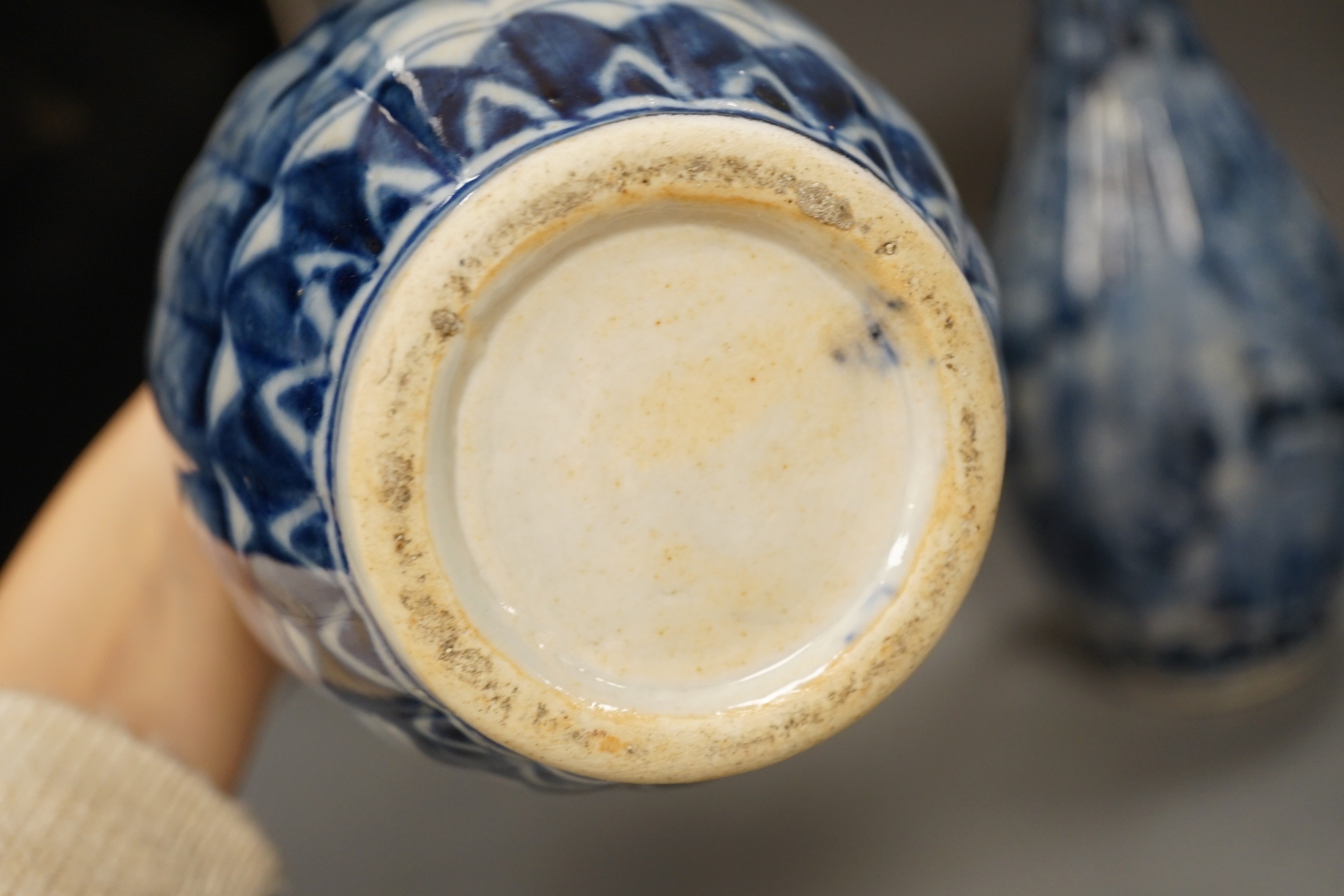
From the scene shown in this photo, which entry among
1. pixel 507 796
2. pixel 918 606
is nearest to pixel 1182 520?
pixel 918 606

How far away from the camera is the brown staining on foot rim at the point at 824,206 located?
307 millimetres

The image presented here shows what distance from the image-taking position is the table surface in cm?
71

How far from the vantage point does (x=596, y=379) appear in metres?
0.31

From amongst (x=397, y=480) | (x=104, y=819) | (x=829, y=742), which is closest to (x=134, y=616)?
(x=104, y=819)

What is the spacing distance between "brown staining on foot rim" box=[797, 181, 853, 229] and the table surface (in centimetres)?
48

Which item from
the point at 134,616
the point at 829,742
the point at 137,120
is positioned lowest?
the point at 829,742

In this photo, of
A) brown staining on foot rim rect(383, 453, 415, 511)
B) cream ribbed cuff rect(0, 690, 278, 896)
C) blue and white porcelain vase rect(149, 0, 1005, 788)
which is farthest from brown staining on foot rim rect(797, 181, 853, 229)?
cream ribbed cuff rect(0, 690, 278, 896)

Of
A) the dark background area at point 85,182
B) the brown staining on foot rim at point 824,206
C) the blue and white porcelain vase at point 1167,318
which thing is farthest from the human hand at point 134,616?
the blue and white porcelain vase at point 1167,318

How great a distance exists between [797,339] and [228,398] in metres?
0.16

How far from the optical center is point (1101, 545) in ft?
2.19

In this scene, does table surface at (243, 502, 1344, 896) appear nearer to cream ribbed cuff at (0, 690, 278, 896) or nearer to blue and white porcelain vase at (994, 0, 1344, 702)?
blue and white porcelain vase at (994, 0, 1344, 702)

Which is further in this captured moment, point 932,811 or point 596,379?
point 932,811

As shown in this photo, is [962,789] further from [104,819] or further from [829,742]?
[104,819]

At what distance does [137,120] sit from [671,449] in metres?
0.63
